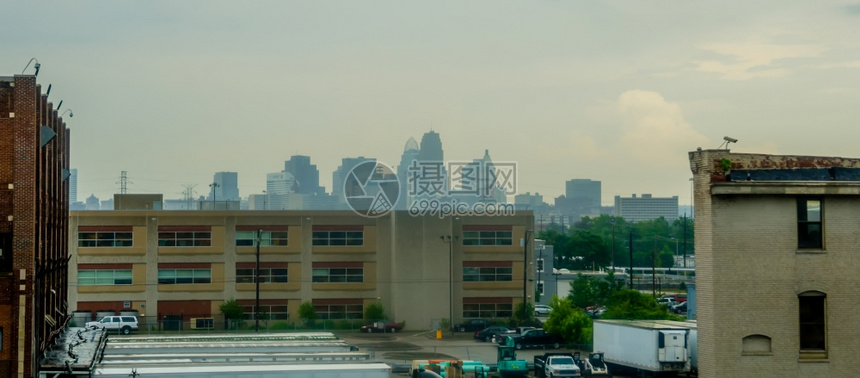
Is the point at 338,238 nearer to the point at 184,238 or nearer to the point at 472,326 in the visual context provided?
the point at 184,238

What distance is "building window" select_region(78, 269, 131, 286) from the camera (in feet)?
253

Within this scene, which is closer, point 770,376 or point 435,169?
point 770,376

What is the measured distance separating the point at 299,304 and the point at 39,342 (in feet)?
159

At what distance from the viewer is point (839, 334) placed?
25.3 meters

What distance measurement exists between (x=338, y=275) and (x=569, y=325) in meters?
21.7

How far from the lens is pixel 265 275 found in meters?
79.4

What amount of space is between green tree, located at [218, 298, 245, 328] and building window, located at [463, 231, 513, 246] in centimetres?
1891

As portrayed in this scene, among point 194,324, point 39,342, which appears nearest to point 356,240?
point 194,324

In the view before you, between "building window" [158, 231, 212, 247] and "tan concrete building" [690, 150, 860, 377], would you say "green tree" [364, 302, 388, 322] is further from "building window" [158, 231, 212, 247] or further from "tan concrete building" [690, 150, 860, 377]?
"tan concrete building" [690, 150, 860, 377]

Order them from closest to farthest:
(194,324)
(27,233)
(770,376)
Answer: (770,376), (27,233), (194,324)

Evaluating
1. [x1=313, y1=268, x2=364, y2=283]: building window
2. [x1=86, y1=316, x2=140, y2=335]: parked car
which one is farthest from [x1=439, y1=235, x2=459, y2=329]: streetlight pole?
[x1=86, y1=316, x2=140, y2=335]: parked car

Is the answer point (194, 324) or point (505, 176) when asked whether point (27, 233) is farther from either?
point (505, 176)

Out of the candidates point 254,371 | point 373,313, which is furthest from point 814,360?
point 373,313

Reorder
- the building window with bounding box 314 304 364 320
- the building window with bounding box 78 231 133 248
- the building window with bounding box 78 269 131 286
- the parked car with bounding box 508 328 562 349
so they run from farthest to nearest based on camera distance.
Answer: the building window with bounding box 314 304 364 320, the building window with bounding box 78 231 133 248, the building window with bounding box 78 269 131 286, the parked car with bounding box 508 328 562 349
